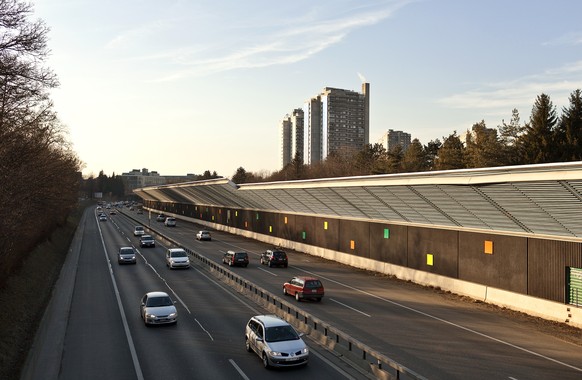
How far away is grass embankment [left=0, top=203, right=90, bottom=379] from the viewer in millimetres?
17594

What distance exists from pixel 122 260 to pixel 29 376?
A: 2758 cm

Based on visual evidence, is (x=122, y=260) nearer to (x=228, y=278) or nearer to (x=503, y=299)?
(x=228, y=278)

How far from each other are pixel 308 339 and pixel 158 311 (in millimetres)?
7757

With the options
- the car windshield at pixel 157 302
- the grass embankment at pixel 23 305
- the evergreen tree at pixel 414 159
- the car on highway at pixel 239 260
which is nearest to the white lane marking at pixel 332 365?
the car windshield at pixel 157 302

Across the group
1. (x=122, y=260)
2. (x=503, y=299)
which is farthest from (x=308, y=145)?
(x=503, y=299)

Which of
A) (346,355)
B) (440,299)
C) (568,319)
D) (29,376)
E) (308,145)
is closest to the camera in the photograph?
(29,376)

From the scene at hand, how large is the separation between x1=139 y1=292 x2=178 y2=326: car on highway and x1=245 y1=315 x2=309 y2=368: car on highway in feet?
19.0

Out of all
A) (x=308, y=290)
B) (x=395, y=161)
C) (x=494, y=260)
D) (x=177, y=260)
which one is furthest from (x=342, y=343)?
(x=395, y=161)

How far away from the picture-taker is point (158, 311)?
74.4ft

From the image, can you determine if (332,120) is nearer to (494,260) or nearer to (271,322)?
(494,260)

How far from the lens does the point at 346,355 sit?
17.6 metres

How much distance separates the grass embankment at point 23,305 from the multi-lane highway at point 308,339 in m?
1.33

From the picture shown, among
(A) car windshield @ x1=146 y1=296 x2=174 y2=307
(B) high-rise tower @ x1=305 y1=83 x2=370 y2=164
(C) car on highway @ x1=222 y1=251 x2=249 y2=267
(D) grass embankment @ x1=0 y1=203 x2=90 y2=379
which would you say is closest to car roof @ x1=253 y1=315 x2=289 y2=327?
(A) car windshield @ x1=146 y1=296 x2=174 y2=307

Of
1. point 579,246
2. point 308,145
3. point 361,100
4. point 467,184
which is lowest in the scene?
point 579,246
